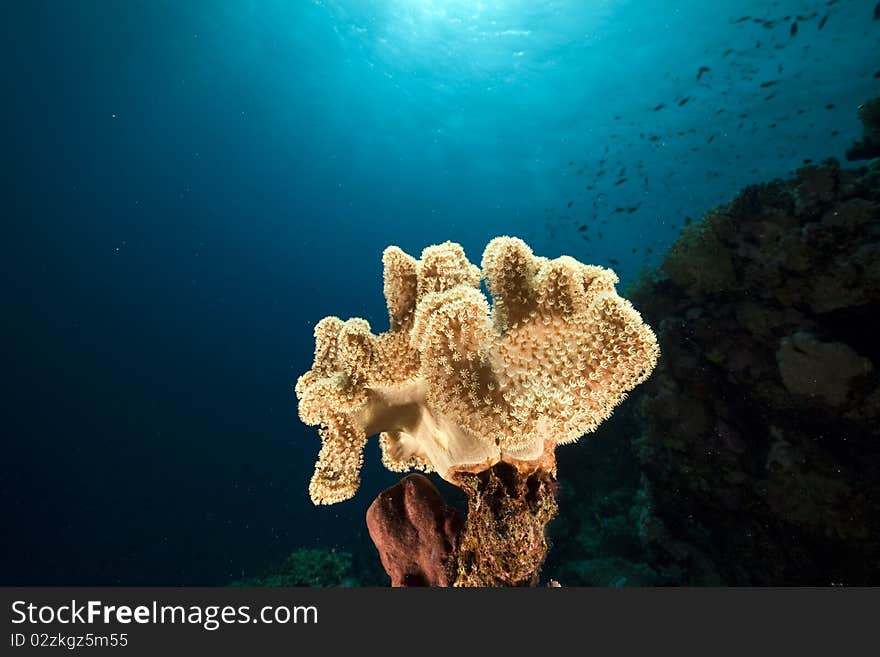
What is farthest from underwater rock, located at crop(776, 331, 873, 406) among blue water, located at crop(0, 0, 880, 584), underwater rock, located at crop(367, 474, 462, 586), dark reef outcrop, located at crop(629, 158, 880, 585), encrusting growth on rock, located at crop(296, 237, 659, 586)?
blue water, located at crop(0, 0, 880, 584)

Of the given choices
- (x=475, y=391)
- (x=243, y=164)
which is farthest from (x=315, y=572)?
(x=243, y=164)

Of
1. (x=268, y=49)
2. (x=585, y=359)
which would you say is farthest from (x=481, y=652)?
(x=268, y=49)

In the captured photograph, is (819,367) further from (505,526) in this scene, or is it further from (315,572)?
(315,572)

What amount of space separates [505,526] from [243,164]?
5421cm

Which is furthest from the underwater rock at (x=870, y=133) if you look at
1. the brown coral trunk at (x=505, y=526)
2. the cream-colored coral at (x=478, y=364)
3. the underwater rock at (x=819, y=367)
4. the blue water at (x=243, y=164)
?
the blue water at (x=243, y=164)

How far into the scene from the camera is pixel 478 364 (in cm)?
189

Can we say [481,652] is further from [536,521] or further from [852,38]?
[852,38]

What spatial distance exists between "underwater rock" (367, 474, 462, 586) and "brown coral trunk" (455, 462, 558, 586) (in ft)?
0.41

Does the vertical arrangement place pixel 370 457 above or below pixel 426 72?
below

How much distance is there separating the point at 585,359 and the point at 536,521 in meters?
0.99

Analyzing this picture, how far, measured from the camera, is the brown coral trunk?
205 cm

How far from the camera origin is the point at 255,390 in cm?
5047

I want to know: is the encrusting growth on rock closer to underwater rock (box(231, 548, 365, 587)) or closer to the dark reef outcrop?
the dark reef outcrop

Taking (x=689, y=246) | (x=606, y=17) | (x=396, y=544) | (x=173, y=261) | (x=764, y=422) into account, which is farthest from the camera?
(x=173, y=261)
